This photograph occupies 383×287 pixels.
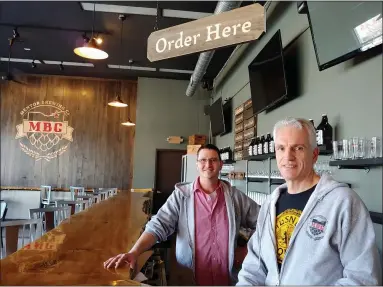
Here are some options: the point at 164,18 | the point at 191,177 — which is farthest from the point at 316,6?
the point at 191,177

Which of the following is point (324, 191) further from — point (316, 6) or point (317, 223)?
point (316, 6)

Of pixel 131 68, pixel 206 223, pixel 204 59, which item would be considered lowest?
pixel 206 223

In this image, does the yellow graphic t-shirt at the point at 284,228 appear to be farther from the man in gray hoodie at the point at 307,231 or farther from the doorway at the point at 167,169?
the doorway at the point at 167,169

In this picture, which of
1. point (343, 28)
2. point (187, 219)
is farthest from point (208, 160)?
point (343, 28)

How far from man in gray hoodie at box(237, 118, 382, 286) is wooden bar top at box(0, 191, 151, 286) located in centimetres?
57

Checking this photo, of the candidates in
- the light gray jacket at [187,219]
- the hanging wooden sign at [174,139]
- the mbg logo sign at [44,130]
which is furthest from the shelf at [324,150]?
the mbg logo sign at [44,130]

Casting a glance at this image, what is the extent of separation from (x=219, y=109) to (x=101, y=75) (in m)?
3.92

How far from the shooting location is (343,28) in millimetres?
2494

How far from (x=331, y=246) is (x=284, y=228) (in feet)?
0.71

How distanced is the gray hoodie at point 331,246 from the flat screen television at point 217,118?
6.11 m

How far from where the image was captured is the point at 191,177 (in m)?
7.81

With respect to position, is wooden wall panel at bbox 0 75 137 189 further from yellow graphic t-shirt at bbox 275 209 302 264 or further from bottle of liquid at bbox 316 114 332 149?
yellow graphic t-shirt at bbox 275 209 302 264

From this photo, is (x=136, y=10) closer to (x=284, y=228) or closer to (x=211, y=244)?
(x=211, y=244)

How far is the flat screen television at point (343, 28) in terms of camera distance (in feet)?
7.07
